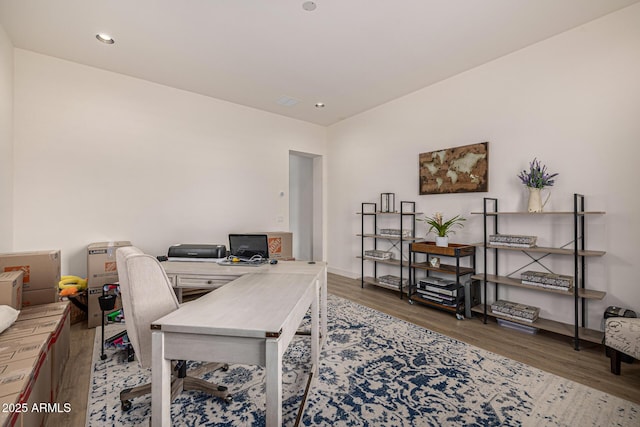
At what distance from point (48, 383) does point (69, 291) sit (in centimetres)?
143

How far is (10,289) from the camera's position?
174cm

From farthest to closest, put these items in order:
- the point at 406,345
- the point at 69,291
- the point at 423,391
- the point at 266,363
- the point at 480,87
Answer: the point at 480,87 → the point at 69,291 → the point at 406,345 → the point at 423,391 → the point at 266,363

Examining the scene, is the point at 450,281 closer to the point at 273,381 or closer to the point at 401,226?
the point at 401,226

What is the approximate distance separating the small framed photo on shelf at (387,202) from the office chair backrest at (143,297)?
138 inches

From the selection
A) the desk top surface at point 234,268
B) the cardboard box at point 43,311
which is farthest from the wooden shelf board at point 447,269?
the cardboard box at point 43,311

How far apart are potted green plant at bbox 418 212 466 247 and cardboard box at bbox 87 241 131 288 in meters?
3.80

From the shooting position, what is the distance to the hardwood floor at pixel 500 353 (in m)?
1.79

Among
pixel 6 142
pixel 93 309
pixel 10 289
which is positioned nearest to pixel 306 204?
pixel 93 309

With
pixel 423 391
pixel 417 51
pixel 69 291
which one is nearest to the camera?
pixel 423 391

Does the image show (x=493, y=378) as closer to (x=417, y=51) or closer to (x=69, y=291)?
(x=417, y=51)

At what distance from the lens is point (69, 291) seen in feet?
8.59

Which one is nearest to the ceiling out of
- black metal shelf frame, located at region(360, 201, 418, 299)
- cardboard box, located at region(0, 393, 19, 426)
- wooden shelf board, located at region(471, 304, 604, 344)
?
black metal shelf frame, located at region(360, 201, 418, 299)

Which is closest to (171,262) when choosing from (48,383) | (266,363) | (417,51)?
(48,383)

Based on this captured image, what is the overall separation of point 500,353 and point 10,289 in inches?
144
